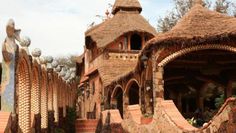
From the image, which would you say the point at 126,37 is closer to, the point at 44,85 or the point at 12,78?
the point at 44,85

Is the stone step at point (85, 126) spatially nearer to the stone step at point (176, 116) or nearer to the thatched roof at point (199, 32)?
the thatched roof at point (199, 32)

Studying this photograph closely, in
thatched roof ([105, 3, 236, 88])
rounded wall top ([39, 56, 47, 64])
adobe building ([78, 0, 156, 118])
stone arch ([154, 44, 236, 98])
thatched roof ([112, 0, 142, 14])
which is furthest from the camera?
thatched roof ([112, 0, 142, 14])

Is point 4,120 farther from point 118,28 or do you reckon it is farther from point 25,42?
point 118,28

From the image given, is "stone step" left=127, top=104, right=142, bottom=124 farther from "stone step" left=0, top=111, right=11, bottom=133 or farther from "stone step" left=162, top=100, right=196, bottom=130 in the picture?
"stone step" left=0, top=111, right=11, bottom=133

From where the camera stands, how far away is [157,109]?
10375 millimetres

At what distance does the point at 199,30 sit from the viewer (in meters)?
13.6

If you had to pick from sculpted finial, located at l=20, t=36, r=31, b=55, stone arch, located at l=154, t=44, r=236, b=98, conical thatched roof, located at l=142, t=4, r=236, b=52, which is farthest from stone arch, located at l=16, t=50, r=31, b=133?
stone arch, located at l=154, t=44, r=236, b=98

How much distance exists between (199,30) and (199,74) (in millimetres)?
6742

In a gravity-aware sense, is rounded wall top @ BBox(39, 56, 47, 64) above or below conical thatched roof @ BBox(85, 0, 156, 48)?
below

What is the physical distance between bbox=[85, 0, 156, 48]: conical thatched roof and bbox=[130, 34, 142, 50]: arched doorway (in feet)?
2.56

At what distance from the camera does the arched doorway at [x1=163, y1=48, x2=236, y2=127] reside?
58.2 feet

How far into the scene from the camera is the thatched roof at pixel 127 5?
95.2 ft

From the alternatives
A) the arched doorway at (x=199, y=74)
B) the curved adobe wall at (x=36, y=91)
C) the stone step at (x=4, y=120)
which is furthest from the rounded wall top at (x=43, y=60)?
the stone step at (x=4, y=120)

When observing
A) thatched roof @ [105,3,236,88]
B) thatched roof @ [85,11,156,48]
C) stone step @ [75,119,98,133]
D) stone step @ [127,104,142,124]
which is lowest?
stone step @ [75,119,98,133]
